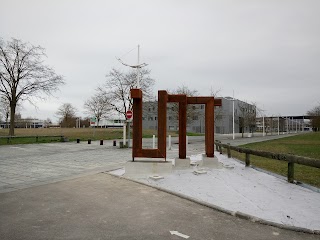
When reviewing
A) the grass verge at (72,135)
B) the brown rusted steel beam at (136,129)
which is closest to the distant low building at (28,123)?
the grass verge at (72,135)

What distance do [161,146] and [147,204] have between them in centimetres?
325

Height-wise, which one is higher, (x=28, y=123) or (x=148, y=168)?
(x=28, y=123)

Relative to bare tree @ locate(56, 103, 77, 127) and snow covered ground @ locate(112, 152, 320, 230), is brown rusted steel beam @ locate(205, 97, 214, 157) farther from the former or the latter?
bare tree @ locate(56, 103, 77, 127)

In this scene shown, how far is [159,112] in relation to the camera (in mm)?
8383

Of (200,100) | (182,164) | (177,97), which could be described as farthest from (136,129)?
(200,100)

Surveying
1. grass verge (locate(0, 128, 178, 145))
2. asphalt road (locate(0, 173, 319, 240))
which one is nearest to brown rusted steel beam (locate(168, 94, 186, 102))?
asphalt road (locate(0, 173, 319, 240))

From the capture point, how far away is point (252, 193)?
5.88m

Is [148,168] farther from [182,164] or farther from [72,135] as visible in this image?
[72,135]

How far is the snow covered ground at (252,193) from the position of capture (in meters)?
4.48

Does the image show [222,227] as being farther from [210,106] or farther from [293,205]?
[210,106]

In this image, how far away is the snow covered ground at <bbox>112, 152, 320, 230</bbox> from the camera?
4.48m

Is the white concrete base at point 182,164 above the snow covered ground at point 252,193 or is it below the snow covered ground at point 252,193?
above

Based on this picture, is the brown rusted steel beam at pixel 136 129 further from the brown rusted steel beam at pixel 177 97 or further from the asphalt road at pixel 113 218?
the asphalt road at pixel 113 218

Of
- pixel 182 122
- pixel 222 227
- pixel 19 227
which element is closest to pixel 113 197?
pixel 19 227
